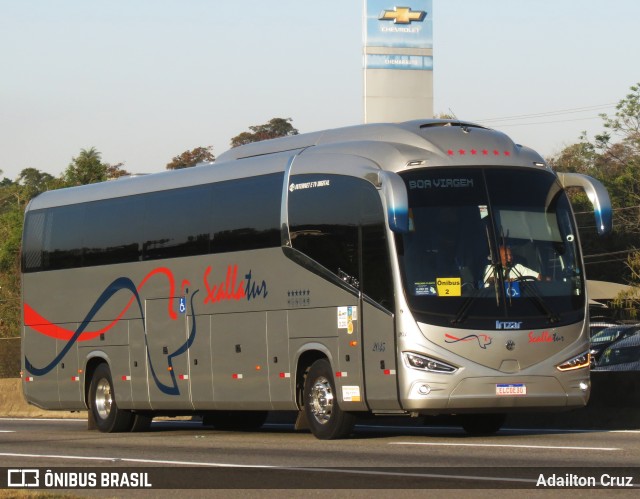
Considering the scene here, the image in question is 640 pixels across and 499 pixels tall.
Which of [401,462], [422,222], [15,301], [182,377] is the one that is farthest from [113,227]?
[15,301]

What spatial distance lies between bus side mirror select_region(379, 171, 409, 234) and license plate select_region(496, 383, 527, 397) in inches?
89.7

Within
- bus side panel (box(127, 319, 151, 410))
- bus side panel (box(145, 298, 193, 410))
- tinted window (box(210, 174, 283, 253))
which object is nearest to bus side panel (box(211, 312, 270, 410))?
bus side panel (box(145, 298, 193, 410))

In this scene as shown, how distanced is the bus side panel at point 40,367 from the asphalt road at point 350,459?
11.5 ft

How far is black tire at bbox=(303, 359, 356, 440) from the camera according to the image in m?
18.9

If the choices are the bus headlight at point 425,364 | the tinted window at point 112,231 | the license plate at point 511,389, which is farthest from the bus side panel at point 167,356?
the license plate at point 511,389

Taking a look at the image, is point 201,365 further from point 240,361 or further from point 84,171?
point 84,171

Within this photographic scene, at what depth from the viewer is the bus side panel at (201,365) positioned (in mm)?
22000

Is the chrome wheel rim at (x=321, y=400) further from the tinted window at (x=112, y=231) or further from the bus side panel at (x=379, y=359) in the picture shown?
the tinted window at (x=112, y=231)

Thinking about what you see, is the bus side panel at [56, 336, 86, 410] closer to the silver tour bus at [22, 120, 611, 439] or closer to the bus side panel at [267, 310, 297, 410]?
the silver tour bus at [22, 120, 611, 439]

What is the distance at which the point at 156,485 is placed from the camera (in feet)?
42.6

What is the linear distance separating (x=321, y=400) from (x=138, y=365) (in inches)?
216

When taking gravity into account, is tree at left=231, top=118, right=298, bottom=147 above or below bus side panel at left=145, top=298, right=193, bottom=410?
above

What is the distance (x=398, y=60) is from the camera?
79188 millimetres

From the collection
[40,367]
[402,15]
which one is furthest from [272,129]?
[40,367]
